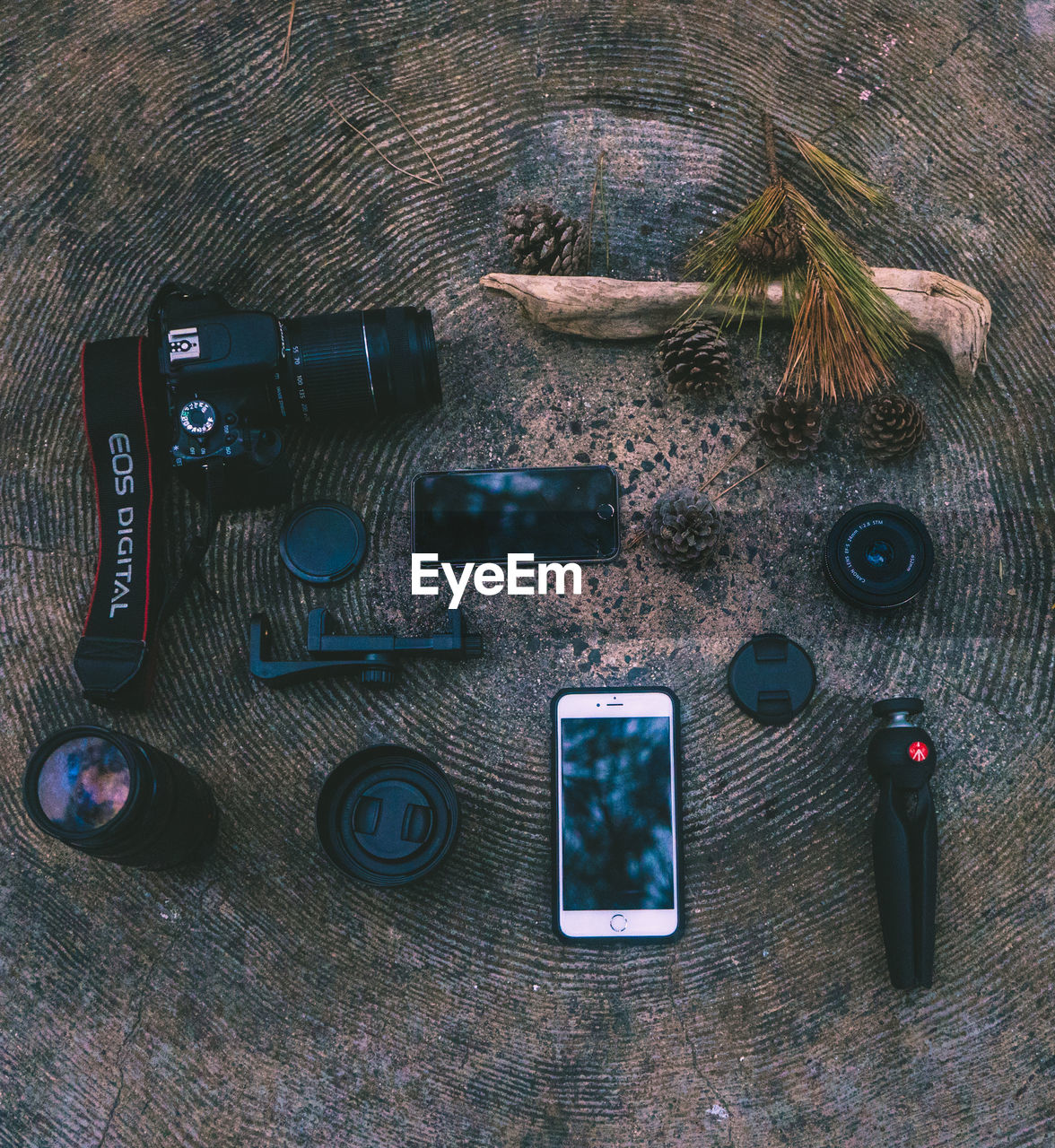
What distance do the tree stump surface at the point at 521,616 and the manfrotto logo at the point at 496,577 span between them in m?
0.02

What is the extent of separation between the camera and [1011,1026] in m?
1.08

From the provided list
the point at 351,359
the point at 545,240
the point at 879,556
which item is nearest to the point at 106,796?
the point at 351,359

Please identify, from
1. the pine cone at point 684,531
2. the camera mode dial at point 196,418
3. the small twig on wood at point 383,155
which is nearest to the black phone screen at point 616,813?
the pine cone at point 684,531

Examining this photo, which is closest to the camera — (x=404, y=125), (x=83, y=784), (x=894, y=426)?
(x=83, y=784)

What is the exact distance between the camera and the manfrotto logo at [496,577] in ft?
3.80

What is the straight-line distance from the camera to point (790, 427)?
3.66ft

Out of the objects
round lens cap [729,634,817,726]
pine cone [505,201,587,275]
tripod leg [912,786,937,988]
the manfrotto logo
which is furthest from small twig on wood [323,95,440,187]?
tripod leg [912,786,937,988]

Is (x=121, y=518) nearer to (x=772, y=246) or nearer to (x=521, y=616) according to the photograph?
(x=521, y=616)

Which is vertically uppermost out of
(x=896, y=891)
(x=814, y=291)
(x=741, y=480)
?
(x=814, y=291)

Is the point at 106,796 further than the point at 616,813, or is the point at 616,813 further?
the point at 616,813

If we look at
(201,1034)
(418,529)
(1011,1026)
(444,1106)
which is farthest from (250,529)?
(1011,1026)

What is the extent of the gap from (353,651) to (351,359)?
380mm

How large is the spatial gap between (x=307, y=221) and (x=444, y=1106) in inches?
48.2

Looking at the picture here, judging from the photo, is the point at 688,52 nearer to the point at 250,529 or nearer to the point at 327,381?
the point at 327,381
